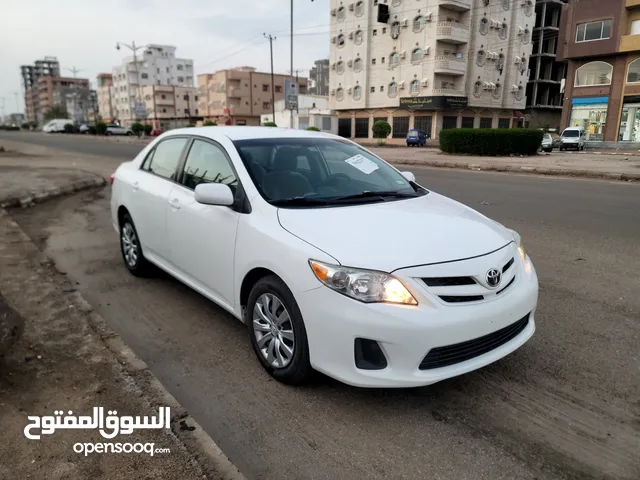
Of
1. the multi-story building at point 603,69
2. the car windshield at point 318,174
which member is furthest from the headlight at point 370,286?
the multi-story building at point 603,69

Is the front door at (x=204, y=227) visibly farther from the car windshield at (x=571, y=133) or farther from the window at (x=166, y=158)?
the car windshield at (x=571, y=133)

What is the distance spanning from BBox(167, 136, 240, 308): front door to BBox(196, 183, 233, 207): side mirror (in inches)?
4.0

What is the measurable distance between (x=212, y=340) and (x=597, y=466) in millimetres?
2682

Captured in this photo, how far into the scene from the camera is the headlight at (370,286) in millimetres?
2688

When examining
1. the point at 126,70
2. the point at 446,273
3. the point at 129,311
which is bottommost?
the point at 129,311

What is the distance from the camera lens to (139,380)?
124 inches

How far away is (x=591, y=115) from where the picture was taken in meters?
43.9

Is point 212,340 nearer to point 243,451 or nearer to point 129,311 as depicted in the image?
point 129,311

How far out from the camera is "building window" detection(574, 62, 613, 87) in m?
42.5

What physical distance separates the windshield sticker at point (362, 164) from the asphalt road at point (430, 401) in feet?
5.04

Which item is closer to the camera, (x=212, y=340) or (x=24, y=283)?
(x=212, y=340)

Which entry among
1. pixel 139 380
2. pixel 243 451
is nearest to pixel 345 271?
pixel 243 451

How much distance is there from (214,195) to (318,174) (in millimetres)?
917

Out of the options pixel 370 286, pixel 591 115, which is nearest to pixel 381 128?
pixel 591 115
